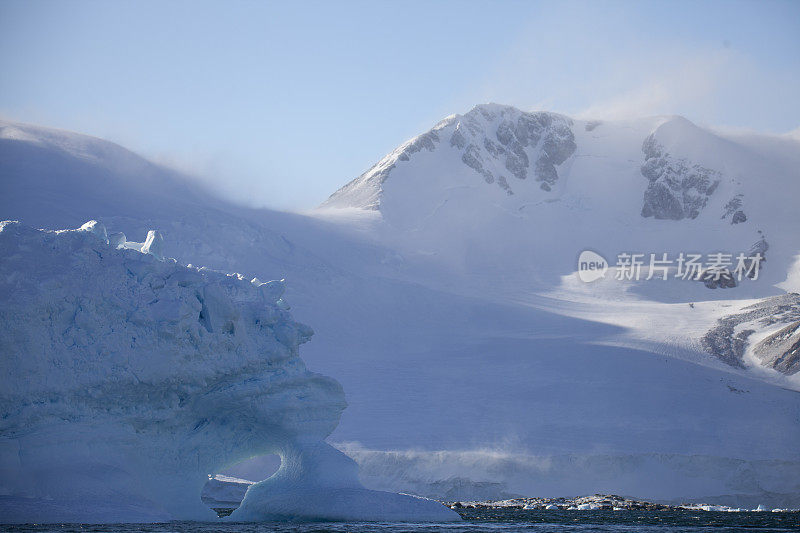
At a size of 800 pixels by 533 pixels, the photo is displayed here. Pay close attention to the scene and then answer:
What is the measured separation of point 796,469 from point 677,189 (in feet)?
198

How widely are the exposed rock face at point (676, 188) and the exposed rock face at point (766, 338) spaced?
3220 cm

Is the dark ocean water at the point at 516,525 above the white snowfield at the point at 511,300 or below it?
below

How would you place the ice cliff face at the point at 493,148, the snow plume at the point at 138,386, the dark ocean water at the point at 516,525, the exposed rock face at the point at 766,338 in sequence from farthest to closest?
the ice cliff face at the point at 493,148
the exposed rock face at the point at 766,338
the snow plume at the point at 138,386
the dark ocean water at the point at 516,525

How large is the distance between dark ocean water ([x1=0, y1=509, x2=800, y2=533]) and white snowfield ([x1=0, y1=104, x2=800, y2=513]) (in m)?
7.13

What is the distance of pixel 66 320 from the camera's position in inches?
658

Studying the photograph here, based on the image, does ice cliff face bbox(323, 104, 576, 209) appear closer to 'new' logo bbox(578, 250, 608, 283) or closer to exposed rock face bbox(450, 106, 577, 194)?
exposed rock face bbox(450, 106, 577, 194)

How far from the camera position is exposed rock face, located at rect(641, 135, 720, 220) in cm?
8980

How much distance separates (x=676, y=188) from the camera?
91.3 metres

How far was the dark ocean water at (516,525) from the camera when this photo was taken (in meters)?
15.5

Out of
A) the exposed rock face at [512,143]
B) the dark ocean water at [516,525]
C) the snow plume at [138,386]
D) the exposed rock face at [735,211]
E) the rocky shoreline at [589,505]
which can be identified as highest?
the exposed rock face at [512,143]

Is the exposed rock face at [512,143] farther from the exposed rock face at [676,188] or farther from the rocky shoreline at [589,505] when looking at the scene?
the rocky shoreline at [589,505]

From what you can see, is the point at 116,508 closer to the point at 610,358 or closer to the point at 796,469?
the point at 796,469

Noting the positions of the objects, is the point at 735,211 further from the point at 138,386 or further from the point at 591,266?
the point at 138,386

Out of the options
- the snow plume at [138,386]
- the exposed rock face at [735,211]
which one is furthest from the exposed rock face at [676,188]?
the snow plume at [138,386]
